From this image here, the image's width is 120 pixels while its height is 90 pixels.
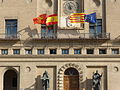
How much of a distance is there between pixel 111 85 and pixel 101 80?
153cm

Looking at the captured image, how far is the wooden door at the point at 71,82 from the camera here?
43.0 metres

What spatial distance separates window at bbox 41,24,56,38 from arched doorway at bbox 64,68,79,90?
5552mm

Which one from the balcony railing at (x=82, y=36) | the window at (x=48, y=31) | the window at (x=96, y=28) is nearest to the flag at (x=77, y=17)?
the window at (x=96, y=28)

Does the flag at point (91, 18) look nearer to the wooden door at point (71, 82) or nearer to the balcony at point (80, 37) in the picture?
→ the balcony at point (80, 37)

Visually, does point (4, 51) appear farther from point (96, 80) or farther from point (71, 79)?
point (96, 80)

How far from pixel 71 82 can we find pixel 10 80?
964 centimetres

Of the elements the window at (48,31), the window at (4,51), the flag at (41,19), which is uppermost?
the flag at (41,19)

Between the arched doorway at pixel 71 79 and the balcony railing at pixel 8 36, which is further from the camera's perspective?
the balcony railing at pixel 8 36

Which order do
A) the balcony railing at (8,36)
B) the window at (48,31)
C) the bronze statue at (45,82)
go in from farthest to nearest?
the window at (48,31)
the balcony railing at (8,36)
the bronze statue at (45,82)

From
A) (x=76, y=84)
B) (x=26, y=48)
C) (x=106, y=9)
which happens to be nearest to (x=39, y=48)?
(x=26, y=48)

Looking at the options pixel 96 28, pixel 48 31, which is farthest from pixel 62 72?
pixel 96 28

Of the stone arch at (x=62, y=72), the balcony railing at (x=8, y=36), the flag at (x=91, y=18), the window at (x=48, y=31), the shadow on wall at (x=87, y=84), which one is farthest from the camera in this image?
the window at (x=48, y=31)

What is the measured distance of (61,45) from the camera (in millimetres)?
43625

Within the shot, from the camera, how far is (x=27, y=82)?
1682 inches
